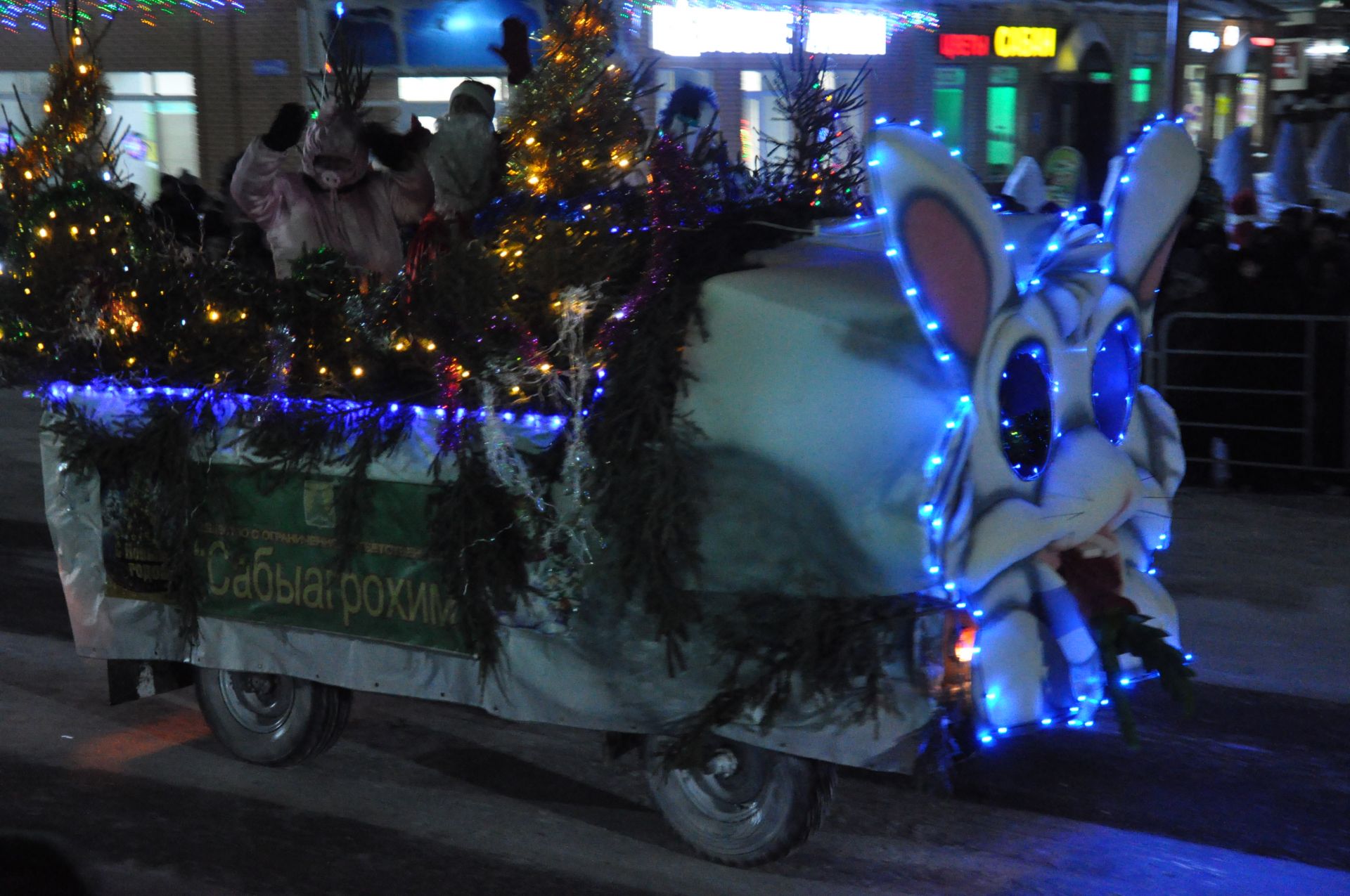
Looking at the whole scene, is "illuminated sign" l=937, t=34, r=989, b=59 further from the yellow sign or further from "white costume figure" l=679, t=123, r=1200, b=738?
"white costume figure" l=679, t=123, r=1200, b=738

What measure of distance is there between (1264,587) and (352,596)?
5.06 meters

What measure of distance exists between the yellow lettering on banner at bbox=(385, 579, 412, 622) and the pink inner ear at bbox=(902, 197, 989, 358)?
2048 millimetres

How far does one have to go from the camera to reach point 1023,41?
77.7 ft

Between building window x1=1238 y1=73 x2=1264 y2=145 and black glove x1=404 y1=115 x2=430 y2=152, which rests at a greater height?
building window x1=1238 y1=73 x2=1264 y2=145

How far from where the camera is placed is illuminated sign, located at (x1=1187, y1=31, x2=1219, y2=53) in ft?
86.0

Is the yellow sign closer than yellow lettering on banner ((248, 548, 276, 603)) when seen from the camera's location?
No

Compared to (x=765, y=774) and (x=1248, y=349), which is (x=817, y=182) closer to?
(x=765, y=774)

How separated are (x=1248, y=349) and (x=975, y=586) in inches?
254

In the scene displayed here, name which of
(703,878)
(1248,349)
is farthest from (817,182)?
(1248,349)

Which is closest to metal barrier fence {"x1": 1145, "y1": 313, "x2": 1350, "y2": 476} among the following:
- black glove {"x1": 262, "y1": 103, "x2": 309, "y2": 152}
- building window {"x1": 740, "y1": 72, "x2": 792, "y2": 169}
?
building window {"x1": 740, "y1": 72, "x2": 792, "y2": 169}

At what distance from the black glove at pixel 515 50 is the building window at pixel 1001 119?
1882 centimetres

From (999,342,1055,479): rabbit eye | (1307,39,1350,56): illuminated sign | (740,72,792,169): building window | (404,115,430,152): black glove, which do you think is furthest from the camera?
(1307,39,1350,56): illuminated sign

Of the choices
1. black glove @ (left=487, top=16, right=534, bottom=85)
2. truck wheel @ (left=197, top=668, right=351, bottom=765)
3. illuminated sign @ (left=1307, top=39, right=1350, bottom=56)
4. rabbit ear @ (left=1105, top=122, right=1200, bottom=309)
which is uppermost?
illuminated sign @ (left=1307, top=39, right=1350, bottom=56)

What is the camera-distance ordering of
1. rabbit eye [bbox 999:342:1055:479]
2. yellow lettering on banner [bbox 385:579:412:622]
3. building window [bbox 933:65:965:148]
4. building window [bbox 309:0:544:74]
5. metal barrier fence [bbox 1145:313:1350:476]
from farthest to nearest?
building window [bbox 933:65:965:148] < building window [bbox 309:0:544:74] < metal barrier fence [bbox 1145:313:1350:476] < yellow lettering on banner [bbox 385:579:412:622] < rabbit eye [bbox 999:342:1055:479]
